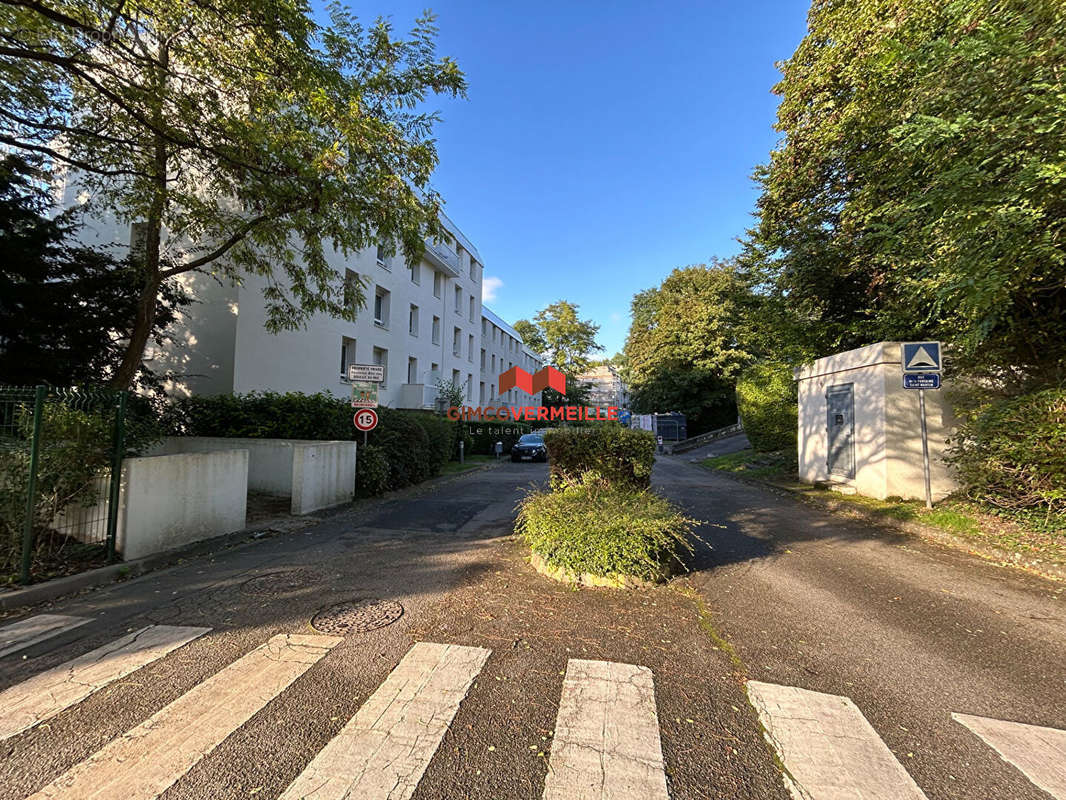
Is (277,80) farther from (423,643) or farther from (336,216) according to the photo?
(423,643)

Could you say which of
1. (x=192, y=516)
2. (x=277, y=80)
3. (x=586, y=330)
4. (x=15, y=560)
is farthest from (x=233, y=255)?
(x=586, y=330)

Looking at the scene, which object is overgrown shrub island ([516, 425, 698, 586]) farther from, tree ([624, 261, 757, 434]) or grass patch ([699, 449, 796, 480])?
tree ([624, 261, 757, 434])

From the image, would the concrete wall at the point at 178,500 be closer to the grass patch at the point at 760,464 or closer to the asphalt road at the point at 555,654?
the asphalt road at the point at 555,654

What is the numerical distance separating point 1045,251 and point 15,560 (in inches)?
462

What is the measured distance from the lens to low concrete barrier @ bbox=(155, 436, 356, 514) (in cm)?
873

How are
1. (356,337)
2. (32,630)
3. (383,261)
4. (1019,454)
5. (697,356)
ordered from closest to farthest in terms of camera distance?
1. (32,630)
2. (1019,454)
3. (356,337)
4. (383,261)
5. (697,356)

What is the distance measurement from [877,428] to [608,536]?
25.9ft

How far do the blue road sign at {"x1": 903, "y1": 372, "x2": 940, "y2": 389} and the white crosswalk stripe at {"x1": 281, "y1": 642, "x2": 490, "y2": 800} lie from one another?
8391 millimetres

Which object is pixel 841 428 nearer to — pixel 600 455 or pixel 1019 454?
pixel 1019 454

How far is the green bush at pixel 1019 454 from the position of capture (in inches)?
238

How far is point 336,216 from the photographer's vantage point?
8828mm

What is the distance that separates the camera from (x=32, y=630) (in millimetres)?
3635

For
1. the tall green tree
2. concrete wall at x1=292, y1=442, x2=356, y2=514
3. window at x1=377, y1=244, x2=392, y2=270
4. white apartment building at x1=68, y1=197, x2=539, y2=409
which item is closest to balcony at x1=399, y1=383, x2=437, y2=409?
white apartment building at x1=68, y1=197, x2=539, y2=409
